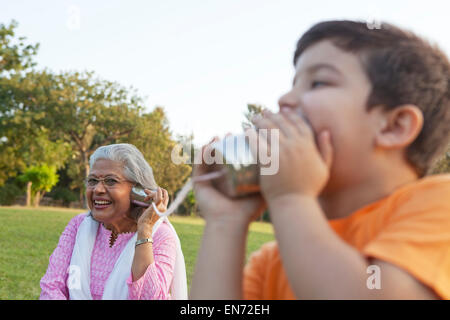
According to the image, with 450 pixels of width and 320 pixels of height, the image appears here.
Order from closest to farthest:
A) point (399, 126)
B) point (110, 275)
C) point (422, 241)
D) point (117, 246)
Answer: point (422, 241)
point (399, 126)
point (110, 275)
point (117, 246)

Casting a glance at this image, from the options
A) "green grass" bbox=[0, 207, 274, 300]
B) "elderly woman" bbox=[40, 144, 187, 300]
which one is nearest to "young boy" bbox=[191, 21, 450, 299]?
"elderly woman" bbox=[40, 144, 187, 300]

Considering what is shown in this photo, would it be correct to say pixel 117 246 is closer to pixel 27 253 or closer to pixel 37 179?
pixel 27 253

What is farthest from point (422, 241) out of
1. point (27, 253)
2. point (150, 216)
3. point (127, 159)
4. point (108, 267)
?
point (27, 253)

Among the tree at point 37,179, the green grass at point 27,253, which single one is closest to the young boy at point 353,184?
the green grass at point 27,253

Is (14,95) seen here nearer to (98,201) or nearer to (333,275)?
(98,201)

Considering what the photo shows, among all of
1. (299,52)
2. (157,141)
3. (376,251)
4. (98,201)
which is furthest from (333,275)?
(157,141)

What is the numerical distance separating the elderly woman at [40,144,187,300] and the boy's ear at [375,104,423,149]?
2343 millimetres

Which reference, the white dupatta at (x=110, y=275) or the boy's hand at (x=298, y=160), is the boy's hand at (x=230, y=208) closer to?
the boy's hand at (x=298, y=160)

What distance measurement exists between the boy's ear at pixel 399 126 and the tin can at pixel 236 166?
0.31 meters

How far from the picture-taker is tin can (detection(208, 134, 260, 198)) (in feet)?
3.74

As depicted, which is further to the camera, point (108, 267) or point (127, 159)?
point (127, 159)

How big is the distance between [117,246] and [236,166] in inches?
104

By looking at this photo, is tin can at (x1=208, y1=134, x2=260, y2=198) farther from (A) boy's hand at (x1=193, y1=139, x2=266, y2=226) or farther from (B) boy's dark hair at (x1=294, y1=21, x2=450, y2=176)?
(B) boy's dark hair at (x1=294, y1=21, x2=450, y2=176)

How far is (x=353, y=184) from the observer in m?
1.17
